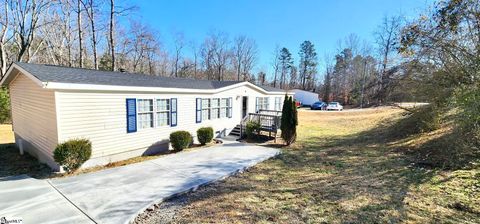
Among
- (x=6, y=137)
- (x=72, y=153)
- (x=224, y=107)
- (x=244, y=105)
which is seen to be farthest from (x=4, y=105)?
(x=244, y=105)

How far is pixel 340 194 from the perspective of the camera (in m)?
5.31

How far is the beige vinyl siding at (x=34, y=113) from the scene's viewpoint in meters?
6.94

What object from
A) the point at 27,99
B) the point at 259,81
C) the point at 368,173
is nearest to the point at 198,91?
the point at 27,99

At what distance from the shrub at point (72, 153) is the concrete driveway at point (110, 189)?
1.67 feet

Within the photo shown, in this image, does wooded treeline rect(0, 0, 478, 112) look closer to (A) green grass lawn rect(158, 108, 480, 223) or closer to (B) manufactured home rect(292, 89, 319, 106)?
(A) green grass lawn rect(158, 108, 480, 223)

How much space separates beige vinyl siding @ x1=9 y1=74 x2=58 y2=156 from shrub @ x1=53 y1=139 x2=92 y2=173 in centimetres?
55

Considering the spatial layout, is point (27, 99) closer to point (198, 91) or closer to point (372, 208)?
point (198, 91)

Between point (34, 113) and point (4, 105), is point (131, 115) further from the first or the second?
point (4, 105)

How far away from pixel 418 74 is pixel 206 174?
27.9ft

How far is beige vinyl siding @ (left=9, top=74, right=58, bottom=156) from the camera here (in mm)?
6941

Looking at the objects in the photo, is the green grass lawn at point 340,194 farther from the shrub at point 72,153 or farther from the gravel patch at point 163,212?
the shrub at point 72,153

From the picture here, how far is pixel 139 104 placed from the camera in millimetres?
8773

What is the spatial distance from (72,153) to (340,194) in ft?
23.5

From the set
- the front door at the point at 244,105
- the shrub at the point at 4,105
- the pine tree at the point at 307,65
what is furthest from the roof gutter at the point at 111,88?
the pine tree at the point at 307,65
